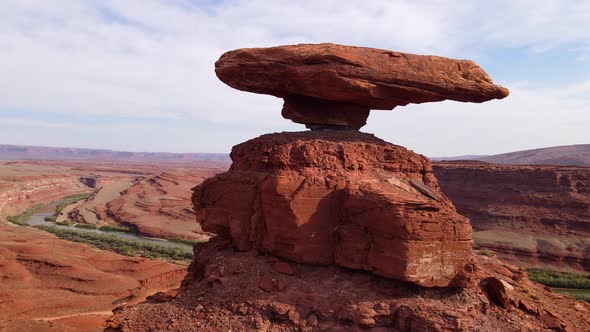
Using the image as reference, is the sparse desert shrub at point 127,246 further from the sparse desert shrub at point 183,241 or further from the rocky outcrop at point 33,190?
the rocky outcrop at point 33,190

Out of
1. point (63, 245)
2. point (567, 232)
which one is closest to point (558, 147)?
point (567, 232)

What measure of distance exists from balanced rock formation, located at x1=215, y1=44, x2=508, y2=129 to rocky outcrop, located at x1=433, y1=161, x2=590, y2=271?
1389 inches

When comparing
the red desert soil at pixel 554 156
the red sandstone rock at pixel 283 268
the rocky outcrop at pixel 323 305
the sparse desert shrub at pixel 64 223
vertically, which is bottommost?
the sparse desert shrub at pixel 64 223

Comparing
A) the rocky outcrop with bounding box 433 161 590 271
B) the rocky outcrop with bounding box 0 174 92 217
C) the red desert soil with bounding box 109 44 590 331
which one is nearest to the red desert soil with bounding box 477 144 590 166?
the rocky outcrop with bounding box 433 161 590 271

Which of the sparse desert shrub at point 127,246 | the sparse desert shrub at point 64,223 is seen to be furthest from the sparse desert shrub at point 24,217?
the sparse desert shrub at point 127,246

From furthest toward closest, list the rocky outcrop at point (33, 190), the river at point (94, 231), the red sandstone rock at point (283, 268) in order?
the rocky outcrop at point (33, 190) < the river at point (94, 231) < the red sandstone rock at point (283, 268)

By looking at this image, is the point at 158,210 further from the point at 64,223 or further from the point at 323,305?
the point at 323,305

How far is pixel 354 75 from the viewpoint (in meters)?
14.0

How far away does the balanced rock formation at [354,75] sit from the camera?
13.9 meters

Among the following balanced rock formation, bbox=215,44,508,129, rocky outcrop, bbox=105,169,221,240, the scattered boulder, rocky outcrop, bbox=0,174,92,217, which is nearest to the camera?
the scattered boulder

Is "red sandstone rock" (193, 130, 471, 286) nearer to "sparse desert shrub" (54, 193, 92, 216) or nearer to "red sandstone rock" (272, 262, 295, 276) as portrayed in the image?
"red sandstone rock" (272, 262, 295, 276)

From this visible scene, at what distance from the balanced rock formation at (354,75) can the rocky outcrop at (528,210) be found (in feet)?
116

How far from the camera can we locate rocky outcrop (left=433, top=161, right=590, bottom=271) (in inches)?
1743

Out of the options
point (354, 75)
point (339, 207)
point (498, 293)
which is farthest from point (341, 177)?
point (498, 293)
